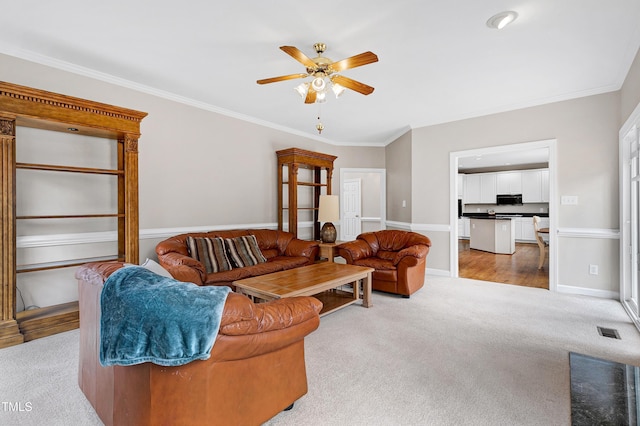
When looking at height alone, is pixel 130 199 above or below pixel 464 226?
above

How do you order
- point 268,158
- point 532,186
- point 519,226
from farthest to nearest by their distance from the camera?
point 519,226 → point 532,186 → point 268,158

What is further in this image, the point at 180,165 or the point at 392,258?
the point at 392,258

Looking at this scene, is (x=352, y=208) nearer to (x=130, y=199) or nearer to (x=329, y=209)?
(x=329, y=209)

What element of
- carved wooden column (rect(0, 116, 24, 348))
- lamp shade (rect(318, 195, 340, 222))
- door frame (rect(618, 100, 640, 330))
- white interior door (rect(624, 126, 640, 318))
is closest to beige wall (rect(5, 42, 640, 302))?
door frame (rect(618, 100, 640, 330))

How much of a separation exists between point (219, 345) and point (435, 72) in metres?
3.31

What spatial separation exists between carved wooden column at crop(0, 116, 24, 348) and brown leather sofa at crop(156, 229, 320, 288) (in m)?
1.15

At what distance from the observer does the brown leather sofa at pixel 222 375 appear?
127 cm

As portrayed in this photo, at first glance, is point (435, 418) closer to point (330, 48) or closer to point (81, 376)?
point (81, 376)

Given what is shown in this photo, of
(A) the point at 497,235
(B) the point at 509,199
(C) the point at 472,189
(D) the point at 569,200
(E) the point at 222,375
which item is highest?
(C) the point at 472,189

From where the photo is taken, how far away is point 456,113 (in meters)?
4.80

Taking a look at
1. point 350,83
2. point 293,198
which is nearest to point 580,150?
point 350,83

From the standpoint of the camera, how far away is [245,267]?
3.83 meters

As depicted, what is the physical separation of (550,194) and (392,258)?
2360 mm

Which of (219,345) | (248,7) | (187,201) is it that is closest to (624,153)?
(248,7)
